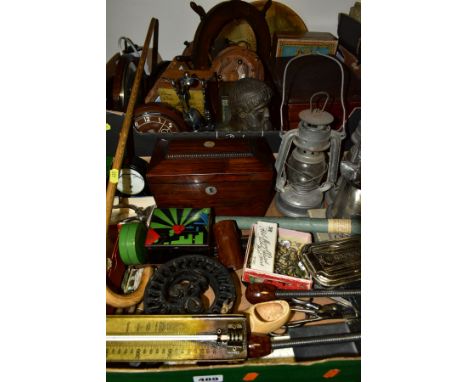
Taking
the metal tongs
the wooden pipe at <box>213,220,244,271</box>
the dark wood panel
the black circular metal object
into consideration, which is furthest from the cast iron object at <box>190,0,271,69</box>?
the metal tongs

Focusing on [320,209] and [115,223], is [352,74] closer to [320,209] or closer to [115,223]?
[320,209]

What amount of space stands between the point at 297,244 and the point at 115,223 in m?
0.63

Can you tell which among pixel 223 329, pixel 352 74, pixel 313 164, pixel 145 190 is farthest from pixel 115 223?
pixel 352 74

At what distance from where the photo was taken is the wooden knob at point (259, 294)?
37.9 inches

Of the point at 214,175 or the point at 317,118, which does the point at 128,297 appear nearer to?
the point at 214,175

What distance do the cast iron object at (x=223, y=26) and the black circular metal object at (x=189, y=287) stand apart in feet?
3.82

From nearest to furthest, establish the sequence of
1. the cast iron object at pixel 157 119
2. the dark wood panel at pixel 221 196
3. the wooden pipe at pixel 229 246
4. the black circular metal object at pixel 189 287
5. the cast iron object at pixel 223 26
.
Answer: the black circular metal object at pixel 189 287 → the wooden pipe at pixel 229 246 → the dark wood panel at pixel 221 196 → the cast iron object at pixel 157 119 → the cast iron object at pixel 223 26

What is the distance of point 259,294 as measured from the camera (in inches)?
37.9

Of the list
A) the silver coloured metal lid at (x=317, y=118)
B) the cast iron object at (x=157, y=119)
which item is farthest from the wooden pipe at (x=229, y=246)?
the cast iron object at (x=157, y=119)

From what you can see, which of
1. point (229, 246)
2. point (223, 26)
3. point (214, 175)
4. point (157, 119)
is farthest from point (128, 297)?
point (223, 26)

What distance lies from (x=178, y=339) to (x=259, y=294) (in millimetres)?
263

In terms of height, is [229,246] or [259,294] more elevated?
[229,246]

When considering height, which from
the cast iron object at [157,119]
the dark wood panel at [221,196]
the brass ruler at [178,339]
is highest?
the cast iron object at [157,119]

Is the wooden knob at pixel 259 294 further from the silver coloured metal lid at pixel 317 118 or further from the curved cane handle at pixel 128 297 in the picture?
the silver coloured metal lid at pixel 317 118
